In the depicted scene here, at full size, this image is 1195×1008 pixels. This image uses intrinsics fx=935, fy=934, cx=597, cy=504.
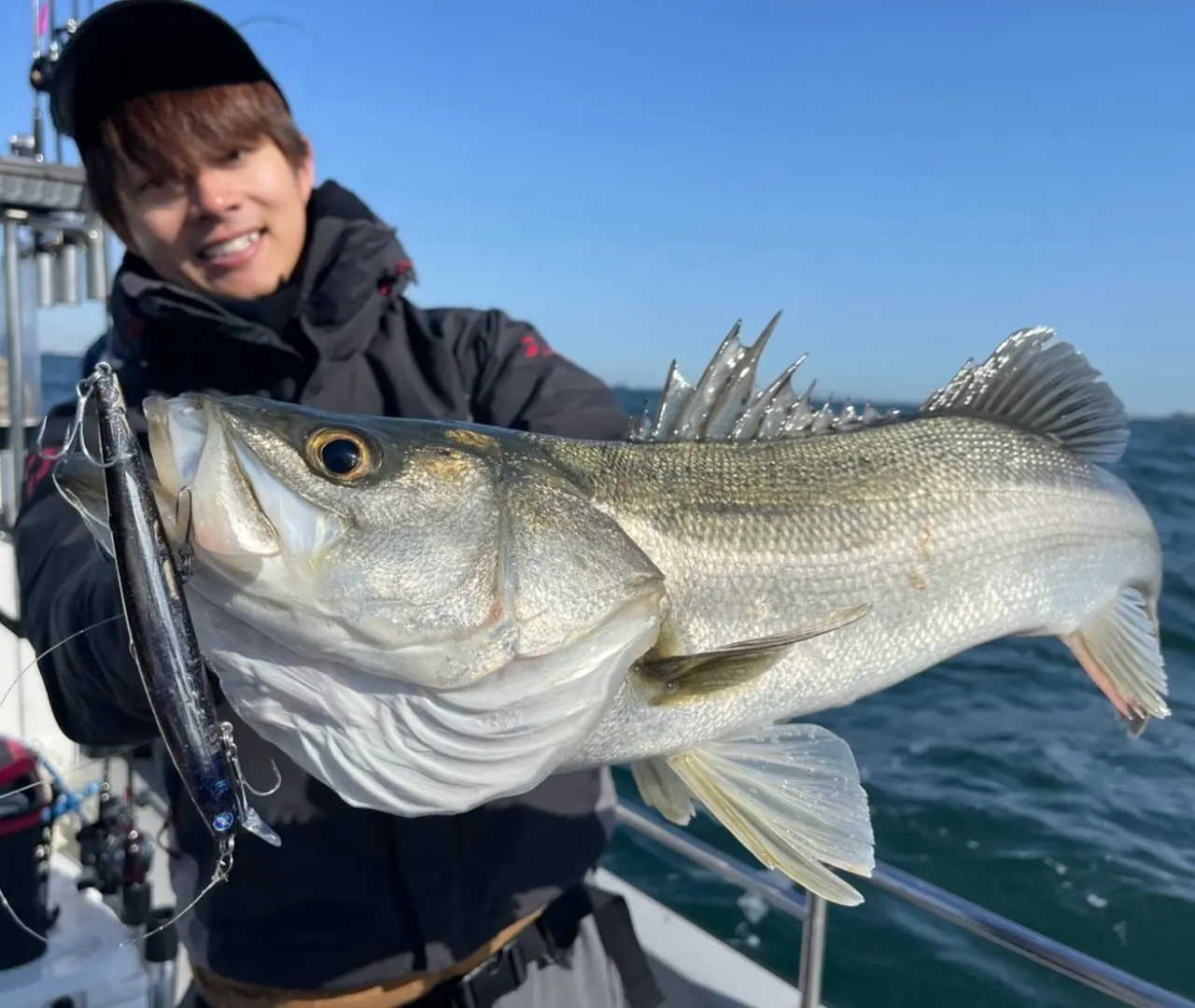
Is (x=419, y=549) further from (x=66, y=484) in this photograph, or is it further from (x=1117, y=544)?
(x=1117, y=544)

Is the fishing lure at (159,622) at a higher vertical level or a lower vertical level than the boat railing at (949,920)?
higher

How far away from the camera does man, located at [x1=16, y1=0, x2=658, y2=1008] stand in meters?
1.85

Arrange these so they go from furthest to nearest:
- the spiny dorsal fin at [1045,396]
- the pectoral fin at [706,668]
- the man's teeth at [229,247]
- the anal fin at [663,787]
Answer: the spiny dorsal fin at [1045,396], the man's teeth at [229,247], the anal fin at [663,787], the pectoral fin at [706,668]

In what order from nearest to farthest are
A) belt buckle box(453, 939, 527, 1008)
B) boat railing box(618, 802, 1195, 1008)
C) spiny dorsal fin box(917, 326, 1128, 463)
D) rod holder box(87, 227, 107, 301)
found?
belt buckle box(453, 939, 527, 1008)
boat railing box(618, 802, 1195, 1008)
spiny dorsal fin box(917, 326, 1128, 463)
rod holder box(87, 227, 107, 301)

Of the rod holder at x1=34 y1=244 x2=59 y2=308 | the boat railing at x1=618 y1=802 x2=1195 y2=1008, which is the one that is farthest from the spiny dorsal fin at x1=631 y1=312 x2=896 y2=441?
the rod holder at x1=34 y1=244 x2=59 y2=308

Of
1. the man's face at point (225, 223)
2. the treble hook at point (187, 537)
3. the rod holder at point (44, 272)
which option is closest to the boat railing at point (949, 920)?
the treble hook at point (187, 537)

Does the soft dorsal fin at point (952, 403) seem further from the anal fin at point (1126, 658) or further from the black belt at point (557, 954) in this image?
the black belt at point (557, 954)

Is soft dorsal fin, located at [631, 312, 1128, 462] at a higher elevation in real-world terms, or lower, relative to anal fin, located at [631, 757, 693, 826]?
higher

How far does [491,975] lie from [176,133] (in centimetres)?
190

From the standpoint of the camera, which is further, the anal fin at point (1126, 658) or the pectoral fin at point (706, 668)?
the anal fin at point (1126, 658)

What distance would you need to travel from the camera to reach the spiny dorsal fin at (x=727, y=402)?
6.53ft

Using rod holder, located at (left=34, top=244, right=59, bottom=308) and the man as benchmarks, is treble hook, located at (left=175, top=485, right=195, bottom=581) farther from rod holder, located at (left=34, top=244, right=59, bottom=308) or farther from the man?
rod holder, located at (left=34, top=244, right=59, bottom=308)

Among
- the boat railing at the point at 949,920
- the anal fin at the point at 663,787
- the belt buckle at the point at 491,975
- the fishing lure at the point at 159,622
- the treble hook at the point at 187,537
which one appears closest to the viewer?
the fishing lure at the point at 159,622

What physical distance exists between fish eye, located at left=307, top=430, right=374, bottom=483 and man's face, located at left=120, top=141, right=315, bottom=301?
0.91m
